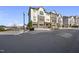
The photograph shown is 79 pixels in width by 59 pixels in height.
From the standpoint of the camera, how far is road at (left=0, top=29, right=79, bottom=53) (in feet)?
13.4

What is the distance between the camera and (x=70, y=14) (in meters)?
4.14

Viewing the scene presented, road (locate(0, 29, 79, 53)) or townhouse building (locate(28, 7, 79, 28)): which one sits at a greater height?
townhouse building (locate(28, 7, 79, 28))

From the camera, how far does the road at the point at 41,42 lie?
4.09 metres

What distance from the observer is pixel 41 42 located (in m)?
4.12

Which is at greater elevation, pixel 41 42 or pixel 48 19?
pixel 48 19

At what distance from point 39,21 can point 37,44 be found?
246 millimetres

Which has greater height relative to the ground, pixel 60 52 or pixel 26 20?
pixel 26 20

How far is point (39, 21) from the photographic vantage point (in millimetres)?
4098

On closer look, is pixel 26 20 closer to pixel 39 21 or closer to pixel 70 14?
pixel 39 21

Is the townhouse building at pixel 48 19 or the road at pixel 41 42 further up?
the townhouse building at pixel 48 19

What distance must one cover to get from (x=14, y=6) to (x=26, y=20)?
20 centimetres
